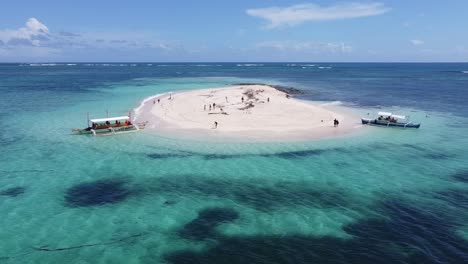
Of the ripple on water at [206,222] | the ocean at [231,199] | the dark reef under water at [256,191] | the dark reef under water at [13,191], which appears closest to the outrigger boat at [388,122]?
the ocean at [231,199]

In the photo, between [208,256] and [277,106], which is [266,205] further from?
[277,106]

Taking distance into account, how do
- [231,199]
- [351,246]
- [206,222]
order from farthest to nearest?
[231,199] < [206,222] < [351,246]

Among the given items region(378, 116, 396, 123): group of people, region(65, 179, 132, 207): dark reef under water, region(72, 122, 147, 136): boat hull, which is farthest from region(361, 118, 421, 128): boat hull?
region(65, 179, 132, 207): dark reef under water

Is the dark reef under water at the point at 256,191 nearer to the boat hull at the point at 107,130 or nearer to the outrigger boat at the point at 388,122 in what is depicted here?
the boat hull at the point at 107,130

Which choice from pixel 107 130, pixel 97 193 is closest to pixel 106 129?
pixel 107 130

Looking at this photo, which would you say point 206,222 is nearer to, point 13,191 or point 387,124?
point 13,191

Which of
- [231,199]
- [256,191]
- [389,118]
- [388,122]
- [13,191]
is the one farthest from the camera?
[389,118]

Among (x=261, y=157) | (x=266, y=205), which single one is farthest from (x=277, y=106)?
(x=266, y=205)

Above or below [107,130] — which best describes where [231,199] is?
below

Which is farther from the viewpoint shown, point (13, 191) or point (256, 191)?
point (256, 191)
